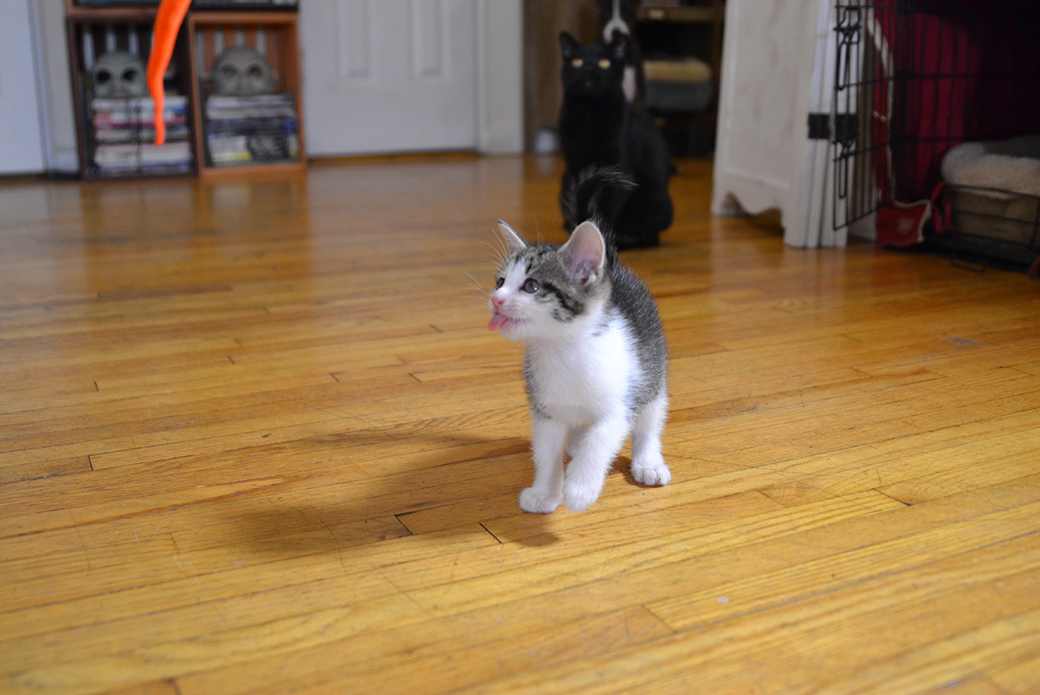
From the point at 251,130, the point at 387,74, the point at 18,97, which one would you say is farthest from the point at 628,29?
the point at 18,97

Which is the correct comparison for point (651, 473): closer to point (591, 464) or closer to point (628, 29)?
point (591, 464)

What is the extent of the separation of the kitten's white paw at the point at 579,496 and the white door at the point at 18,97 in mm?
3704

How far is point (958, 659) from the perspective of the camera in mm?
777

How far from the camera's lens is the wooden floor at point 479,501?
31.0 inches

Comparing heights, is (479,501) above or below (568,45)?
below

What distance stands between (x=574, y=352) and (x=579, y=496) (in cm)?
15

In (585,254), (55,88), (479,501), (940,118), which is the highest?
(55,88)

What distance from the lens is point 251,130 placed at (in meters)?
4.09

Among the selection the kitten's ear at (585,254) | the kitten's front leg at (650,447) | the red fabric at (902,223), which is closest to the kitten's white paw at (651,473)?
the kitten's front leg at (650,447)

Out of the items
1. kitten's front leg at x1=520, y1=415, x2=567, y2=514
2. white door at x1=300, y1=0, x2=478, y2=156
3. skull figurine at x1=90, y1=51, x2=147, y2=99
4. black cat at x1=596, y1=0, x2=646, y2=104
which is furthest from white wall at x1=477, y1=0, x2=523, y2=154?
kitten's front leg at x1=520, y1=415, x2=567, y2=514

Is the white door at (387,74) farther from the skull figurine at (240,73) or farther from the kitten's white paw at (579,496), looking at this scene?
the kitten's white paw at (579,496)

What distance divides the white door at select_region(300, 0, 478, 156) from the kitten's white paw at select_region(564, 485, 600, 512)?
3.85 meters

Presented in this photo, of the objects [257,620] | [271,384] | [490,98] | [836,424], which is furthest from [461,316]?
[490,98]

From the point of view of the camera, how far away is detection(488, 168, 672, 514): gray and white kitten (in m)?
0.95
